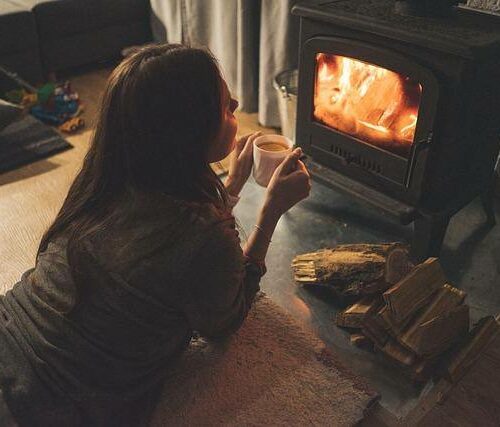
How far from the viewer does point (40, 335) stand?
974 millimetres

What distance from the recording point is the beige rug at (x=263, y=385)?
1225 millimetres

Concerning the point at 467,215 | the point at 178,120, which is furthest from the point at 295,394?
the point at 467,215

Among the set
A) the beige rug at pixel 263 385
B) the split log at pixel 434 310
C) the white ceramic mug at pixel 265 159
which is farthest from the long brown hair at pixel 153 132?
the split log at pixel 434 310

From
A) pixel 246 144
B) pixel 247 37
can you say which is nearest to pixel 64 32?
pixel 247 37

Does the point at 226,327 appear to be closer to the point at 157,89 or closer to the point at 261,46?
the point at 157,89

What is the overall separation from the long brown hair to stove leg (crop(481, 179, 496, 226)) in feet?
3.87

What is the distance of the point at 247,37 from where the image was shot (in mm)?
2506

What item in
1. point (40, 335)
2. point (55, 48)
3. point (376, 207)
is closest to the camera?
point (40, 335)

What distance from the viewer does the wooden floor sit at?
49.2 inches

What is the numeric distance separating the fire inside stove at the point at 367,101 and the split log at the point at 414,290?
356 millimetres

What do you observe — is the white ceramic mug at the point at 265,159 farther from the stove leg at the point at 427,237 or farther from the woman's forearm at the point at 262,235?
the stove leg at the point at 427,237

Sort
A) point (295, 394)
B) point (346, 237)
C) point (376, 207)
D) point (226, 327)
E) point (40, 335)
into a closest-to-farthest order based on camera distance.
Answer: point (40, 335) < point (226, 327) < point (295, 394) < point (376, 207) < point (346, 237)

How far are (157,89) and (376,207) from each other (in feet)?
3.09

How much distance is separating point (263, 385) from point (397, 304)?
39cm
